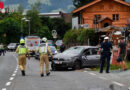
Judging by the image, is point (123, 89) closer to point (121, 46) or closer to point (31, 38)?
point (121, 46)

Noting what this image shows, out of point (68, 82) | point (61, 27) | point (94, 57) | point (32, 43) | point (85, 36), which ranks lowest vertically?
point (32, 43)

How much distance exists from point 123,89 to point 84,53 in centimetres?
1141

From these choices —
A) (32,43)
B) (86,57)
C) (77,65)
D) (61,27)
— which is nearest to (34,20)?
(61,27)

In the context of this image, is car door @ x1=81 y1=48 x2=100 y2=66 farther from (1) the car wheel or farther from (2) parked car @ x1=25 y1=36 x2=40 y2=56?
(2) parked car @ x1=25 y1=36 x2=40 y2=56

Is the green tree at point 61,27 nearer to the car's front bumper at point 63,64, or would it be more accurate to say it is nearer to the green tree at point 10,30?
the green tree at point 10,30

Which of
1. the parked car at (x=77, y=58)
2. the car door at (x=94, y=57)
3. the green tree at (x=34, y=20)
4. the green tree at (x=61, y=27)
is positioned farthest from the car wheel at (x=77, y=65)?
the green tree at (x=61, y=27)

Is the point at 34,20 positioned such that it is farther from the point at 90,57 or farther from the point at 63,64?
the point at 63,64

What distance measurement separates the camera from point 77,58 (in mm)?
23062

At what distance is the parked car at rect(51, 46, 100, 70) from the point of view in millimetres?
22719

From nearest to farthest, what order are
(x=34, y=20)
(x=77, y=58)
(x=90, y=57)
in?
(x=77, y=58) → (x=90, y=57) → (x=34, y=20)

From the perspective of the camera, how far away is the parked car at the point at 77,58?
22719mm

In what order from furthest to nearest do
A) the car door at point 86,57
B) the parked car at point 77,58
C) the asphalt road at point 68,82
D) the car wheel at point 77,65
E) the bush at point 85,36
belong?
the bush at point 85,36
the car door at point 86,57
the car wheel at point 77,65
the parked car at point 77,58
the asphalt road at point 68,82

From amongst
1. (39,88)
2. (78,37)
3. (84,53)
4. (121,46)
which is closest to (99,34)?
(78,37)

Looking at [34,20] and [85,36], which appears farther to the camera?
[34,20]
